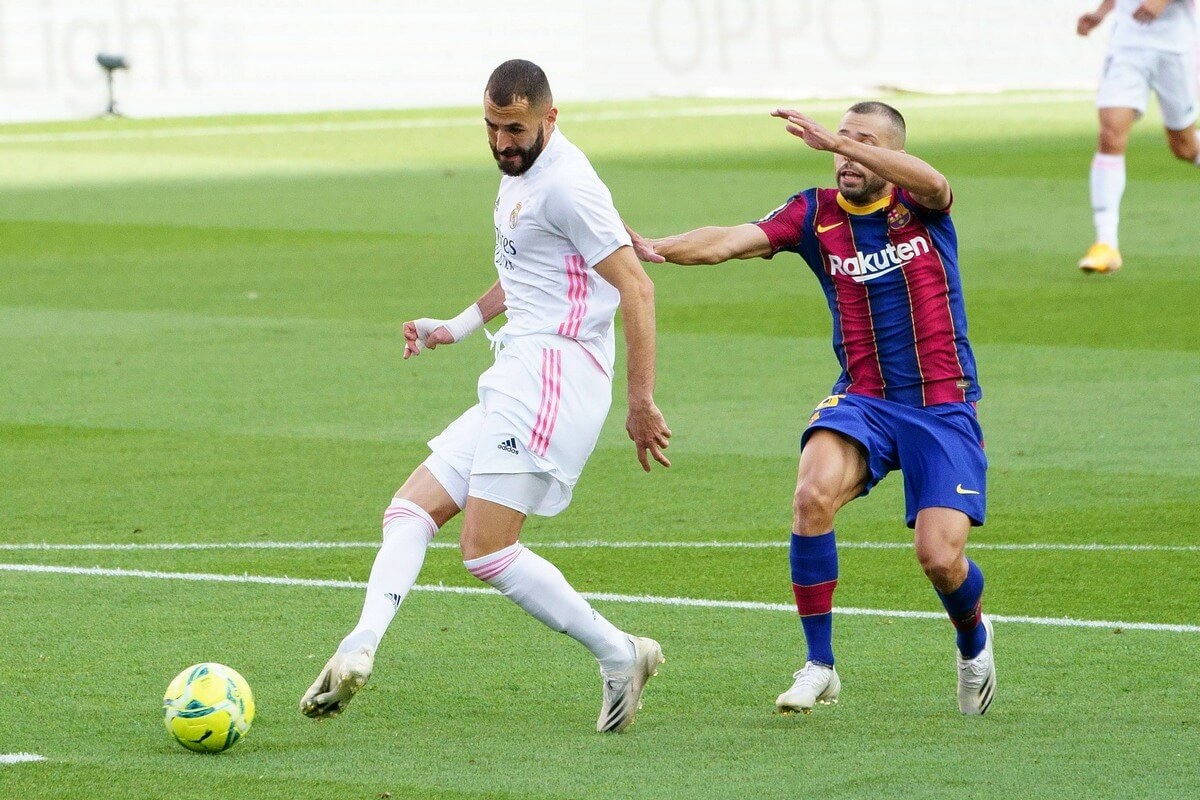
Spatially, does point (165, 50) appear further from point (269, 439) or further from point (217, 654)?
point (217, 654)

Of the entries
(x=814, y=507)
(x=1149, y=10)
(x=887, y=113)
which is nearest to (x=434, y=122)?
(x=1149, y=10)

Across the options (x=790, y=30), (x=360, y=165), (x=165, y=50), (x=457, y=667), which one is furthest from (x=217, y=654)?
(x=790, y=30)

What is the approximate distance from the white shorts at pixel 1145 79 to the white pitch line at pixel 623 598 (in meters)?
8.95

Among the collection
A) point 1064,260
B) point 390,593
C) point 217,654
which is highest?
point 390,593

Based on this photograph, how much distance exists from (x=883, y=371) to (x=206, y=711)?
2207 mm

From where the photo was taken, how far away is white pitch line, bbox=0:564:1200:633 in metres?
7.21

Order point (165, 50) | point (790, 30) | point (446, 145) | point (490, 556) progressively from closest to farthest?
point (490, 556)
point (446, 145)
point (165, 50)
point (790, 30)

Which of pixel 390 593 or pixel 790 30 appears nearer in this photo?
pixel 390 593

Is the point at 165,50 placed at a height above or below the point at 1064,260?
below

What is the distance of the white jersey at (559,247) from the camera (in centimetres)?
596

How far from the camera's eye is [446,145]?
95.5 feet

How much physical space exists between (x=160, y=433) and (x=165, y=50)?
80.4 feet

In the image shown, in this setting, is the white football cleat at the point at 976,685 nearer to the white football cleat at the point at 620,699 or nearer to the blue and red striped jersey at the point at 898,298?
the blue and red striped jersey at the point at 898,298

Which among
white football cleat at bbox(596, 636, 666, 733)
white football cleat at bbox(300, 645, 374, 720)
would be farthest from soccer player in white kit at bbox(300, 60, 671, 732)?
white football cleat at bbox(300, 645, 374, 720)
